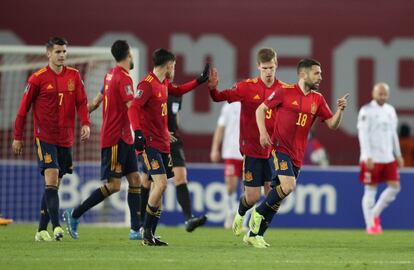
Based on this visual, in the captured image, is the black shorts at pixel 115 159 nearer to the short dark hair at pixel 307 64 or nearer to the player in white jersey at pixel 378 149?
the short dark hair at pixel 307 64

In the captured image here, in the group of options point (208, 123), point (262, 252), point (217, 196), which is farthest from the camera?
point (208, 123)

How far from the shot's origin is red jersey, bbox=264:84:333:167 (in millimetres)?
11500

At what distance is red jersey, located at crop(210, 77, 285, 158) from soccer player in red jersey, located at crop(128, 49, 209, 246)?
557mm

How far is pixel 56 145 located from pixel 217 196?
6197 millimetres

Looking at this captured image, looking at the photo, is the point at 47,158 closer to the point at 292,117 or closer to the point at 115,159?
the point at 115,159

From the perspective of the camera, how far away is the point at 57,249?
11.1 meters

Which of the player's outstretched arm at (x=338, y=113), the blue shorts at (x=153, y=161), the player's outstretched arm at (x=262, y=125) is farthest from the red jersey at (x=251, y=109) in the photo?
the blue shorts at (x=153, y=161)

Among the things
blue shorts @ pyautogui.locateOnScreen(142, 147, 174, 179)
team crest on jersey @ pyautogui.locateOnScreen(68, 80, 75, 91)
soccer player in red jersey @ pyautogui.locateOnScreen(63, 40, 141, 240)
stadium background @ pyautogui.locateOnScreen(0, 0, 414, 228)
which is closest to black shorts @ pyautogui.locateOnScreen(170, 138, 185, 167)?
soccer player in red jersey @ pyautogui.locateOnScreen(63, 40, 141, 240)

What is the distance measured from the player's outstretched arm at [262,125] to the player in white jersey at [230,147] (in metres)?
4.81

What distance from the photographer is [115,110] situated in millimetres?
12352

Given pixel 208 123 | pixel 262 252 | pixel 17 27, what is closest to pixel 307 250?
pixel 262 252

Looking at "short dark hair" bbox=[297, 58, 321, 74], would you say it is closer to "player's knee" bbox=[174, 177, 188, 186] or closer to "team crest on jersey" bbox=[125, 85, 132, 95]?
"team crest on jersey" bbox=[125, 85, 132, 95]

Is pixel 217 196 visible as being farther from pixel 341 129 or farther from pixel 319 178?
pixel 341 129

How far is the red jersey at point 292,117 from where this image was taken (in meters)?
11.5
